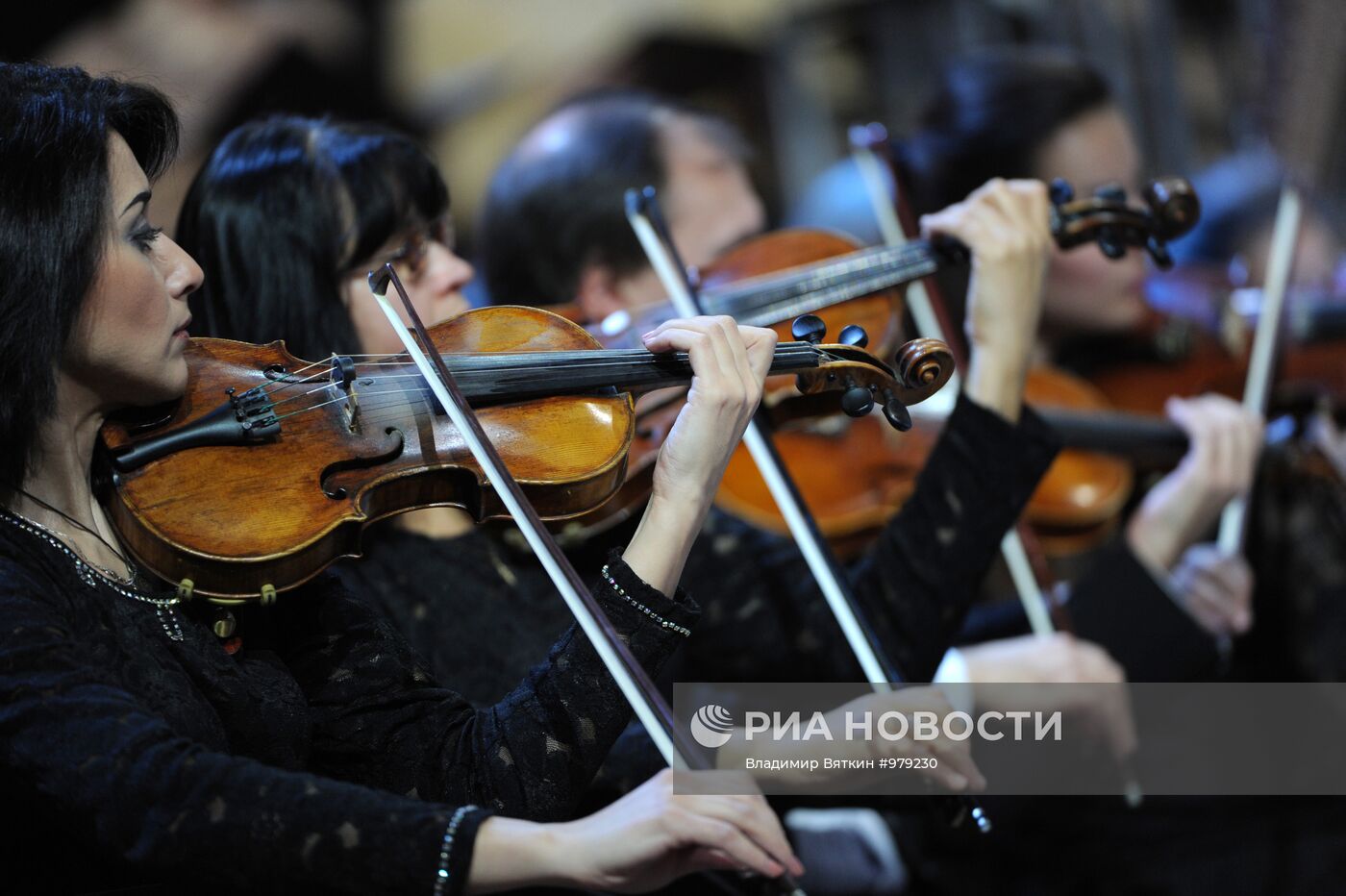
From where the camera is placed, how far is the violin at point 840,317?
68.5 inches

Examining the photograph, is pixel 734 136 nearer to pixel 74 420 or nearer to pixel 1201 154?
pixel 74 420

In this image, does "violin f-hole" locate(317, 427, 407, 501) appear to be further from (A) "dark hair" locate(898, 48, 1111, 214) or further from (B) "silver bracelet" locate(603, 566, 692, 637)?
(A) "dark hair" locate(898, 48, 1111, 214)

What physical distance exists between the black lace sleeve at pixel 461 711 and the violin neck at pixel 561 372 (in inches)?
7.3

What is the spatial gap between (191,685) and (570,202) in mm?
1121

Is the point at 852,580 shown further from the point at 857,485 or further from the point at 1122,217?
the point at 1122,217

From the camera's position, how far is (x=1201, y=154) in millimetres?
5184

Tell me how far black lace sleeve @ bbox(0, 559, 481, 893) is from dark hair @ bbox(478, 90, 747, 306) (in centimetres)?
117

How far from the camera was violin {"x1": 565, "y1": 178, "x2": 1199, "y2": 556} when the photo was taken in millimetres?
1739

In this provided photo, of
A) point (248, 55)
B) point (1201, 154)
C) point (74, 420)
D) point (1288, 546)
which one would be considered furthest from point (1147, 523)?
point (1201, 154)

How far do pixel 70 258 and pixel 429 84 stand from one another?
286cm

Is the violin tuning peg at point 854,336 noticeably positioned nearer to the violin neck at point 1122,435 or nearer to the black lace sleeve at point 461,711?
the black lace sleeve at point 461,711

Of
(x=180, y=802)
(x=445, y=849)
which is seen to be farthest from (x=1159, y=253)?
(x=180, y=802)

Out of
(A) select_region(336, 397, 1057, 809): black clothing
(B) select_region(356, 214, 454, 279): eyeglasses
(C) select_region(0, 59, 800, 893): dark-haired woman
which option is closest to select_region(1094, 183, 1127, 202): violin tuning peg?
(A) select_region(336, 397, 1057, 809): black clothing

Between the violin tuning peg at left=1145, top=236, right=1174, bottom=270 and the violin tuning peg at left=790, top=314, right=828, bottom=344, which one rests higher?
the violin tuning peg at left=1145, top=236, right=1174, bottom=270
